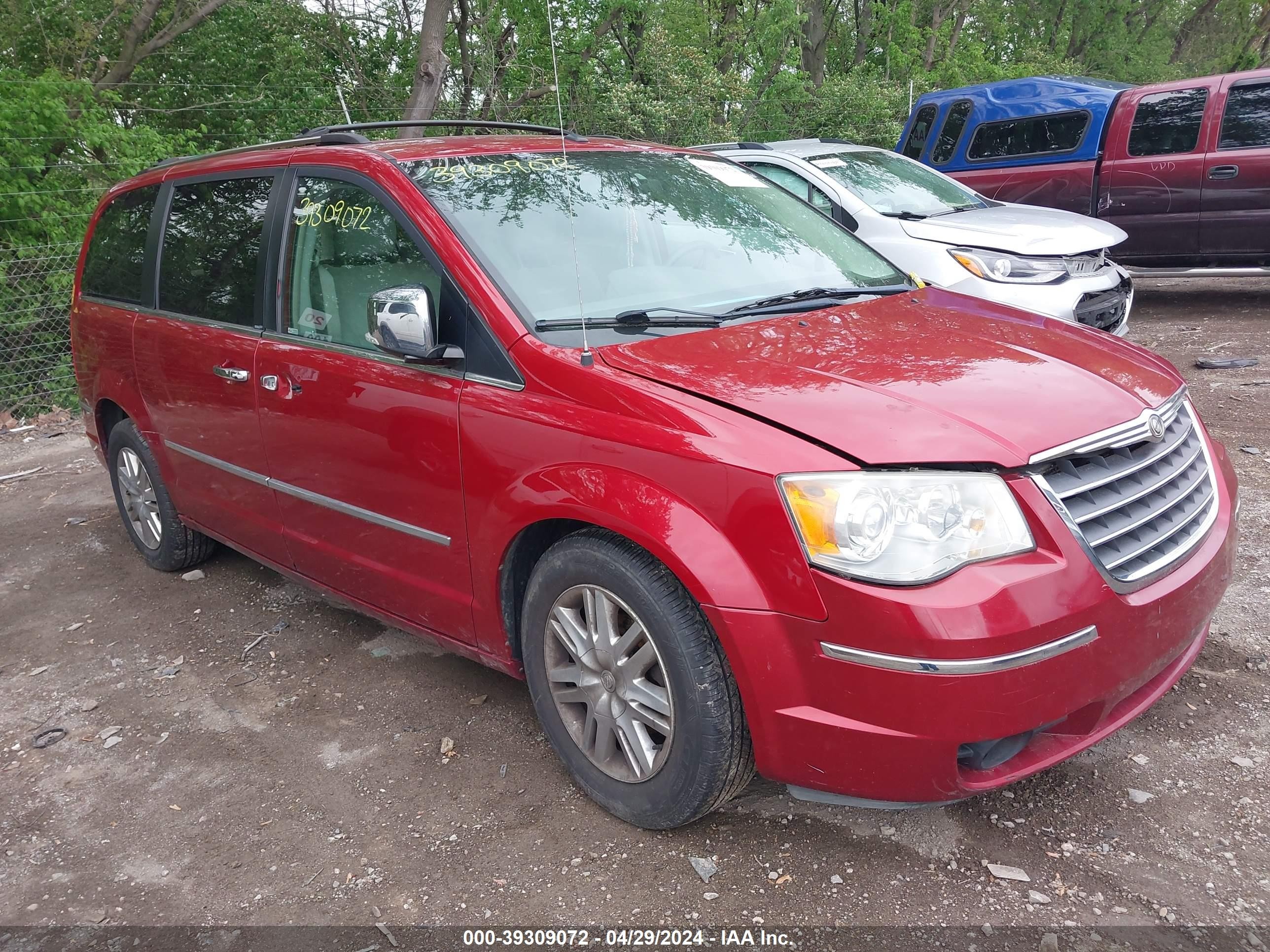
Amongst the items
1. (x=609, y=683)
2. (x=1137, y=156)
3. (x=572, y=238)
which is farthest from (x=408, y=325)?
(x=1137, y=156)

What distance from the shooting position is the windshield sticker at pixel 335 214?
10.9 feet

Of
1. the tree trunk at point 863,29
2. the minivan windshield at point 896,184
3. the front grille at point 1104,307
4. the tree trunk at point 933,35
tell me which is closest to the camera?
the front grille at point 1104,307

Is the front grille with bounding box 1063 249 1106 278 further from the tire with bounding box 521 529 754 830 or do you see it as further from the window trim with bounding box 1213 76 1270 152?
the tire with bounding box 521 529 754 830

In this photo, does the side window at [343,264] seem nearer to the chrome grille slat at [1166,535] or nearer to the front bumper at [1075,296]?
the chrome grille slat at [1166,535]

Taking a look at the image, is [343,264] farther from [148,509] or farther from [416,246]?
[148,509]

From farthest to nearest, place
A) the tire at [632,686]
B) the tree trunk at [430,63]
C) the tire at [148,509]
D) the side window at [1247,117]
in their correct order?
the tree trunk at [430,63] → the side window at [1247,117] → the tire at [148,509] → the tire at [632,686]

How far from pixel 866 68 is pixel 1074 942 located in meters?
24.1

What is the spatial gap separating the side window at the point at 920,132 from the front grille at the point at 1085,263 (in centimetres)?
424

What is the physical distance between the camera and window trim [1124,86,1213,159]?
8.96 metres

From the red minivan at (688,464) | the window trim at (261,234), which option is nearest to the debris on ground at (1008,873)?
the red minivan at (688,464)

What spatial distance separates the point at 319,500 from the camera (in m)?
3.53

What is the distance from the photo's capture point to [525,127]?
4270 mm

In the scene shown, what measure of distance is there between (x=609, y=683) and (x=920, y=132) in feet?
32.1

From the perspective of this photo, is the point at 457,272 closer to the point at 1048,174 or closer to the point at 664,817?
the point at 664,817
